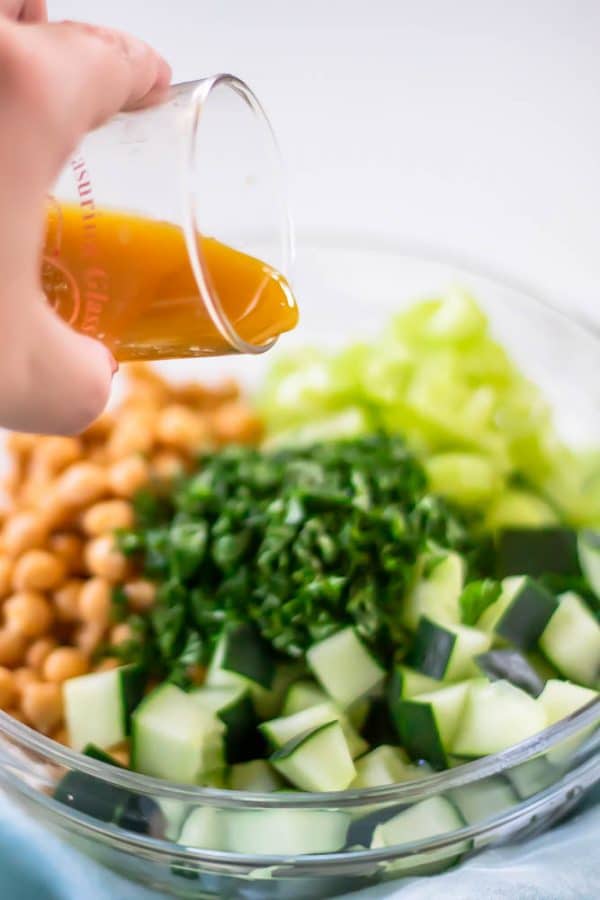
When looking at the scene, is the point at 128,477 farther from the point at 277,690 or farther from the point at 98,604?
the point at 277,690

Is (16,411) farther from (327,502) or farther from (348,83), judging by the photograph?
(348,83)

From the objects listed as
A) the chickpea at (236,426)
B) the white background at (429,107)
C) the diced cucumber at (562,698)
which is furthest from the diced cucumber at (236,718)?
the white background at (429,107)

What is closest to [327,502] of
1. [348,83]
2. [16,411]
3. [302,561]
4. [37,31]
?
[302,561]

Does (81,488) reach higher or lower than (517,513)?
lower

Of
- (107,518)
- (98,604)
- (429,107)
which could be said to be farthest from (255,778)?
(429,107)

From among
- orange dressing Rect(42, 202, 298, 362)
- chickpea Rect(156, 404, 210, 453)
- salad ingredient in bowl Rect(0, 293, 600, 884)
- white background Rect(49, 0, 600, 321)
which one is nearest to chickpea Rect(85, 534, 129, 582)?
salad ingredient in bowl Rect(0, 293, 600, 884)
